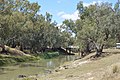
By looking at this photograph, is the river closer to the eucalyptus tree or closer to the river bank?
the river bank

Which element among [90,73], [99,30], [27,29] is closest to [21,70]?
[99,30]

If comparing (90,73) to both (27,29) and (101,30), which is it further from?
(27,29)

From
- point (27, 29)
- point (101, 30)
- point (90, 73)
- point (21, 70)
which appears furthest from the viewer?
point (27, 29)

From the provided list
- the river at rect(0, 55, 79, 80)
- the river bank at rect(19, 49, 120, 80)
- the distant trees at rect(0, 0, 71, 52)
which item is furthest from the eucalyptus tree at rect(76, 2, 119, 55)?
the river bank at rect(19, 49, 120, 80)

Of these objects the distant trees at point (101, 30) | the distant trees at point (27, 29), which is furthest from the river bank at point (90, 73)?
the distant trees at point (27, 29)

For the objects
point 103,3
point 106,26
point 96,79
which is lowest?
point 96,79

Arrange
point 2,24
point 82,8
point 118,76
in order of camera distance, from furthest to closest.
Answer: point 82,8 < point 2,24 < point 118,76

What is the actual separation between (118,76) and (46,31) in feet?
362

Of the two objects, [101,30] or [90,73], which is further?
[101,30]

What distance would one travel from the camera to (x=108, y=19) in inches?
2525

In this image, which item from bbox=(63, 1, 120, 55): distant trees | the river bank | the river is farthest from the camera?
bbox=(63, 1, 120, 55): distant trees

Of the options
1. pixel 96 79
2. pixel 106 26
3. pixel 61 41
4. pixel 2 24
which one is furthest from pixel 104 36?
pixel 61 41

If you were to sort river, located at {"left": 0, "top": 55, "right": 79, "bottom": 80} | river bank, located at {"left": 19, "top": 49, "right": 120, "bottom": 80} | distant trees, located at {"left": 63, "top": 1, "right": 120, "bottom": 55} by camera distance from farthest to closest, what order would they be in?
1. distant trees, located at {"left": 63, "top": 1, "right": 120, "bottom": 55}
2. river, located at {"left": 0, "top": 55, "right": 79, "bottom": 80}
3. river bank, located at {"left": 19, "top": 49, "right": 120, "bottom": 80}

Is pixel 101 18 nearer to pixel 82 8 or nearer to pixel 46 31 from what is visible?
pixel 82 8
